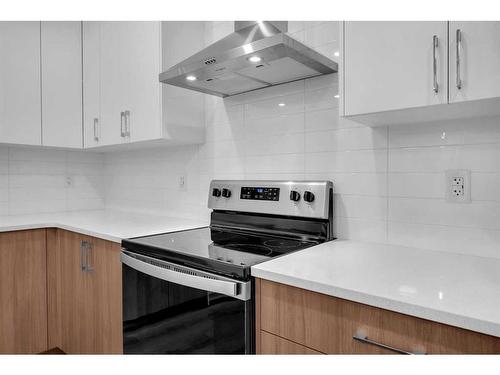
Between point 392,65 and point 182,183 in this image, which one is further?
point 182,183

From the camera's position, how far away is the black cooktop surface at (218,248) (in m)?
1.17

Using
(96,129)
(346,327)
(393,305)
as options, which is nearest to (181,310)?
(346,327)

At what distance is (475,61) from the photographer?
96 cm

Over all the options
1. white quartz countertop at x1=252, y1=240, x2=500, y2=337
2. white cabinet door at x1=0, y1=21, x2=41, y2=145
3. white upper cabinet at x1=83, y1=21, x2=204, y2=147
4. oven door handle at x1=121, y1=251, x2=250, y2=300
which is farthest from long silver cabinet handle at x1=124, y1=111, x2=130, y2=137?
white quartz countertop at x1=252, y1=240, x2=500, y2=337

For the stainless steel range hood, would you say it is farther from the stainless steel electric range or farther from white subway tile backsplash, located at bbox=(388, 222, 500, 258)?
white subway tile backsplash, located at bbox=(388, 222, 500, 258)

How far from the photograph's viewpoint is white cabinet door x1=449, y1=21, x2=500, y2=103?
93 centimetres

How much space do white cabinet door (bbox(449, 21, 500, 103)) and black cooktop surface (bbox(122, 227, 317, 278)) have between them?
767 mm

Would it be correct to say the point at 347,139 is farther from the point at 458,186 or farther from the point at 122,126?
the point at 122,126

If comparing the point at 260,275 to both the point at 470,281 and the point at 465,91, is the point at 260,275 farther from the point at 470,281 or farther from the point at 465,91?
the point at 465,91

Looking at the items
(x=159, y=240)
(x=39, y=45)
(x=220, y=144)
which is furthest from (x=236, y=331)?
(x=39, y=45)

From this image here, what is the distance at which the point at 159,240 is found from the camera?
5.08 ft

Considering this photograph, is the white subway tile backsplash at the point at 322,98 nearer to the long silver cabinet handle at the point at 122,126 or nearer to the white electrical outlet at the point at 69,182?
the long silver cabinet handle at the point at 122,126

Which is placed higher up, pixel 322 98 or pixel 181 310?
pixel 322 98

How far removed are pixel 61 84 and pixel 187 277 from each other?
1.87 meters
